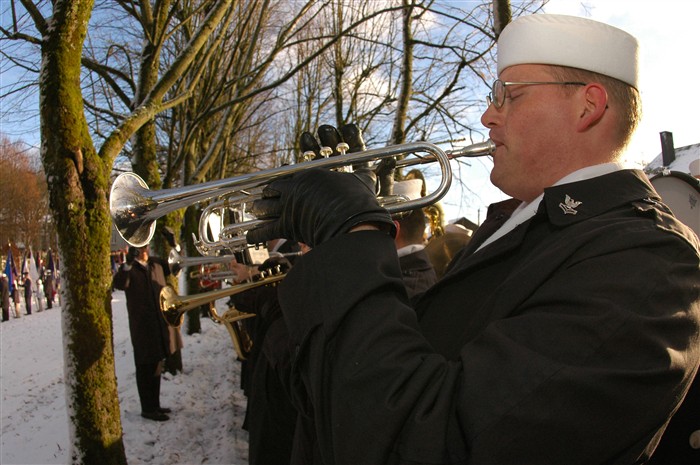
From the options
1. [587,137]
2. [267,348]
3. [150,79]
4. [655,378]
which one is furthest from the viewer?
[150,79]

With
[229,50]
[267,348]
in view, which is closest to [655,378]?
[267,348]

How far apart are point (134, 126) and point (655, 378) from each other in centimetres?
439

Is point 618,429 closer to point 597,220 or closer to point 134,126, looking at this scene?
point 597,220

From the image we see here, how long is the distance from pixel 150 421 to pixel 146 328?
1.08m

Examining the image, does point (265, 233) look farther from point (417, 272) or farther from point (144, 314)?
point (144, 314)

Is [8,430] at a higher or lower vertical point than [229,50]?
lower

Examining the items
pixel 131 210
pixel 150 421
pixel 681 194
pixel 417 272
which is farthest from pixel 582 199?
pixel 150 421

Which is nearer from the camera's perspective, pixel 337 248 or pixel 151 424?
pixel 337 248

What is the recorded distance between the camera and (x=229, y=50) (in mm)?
10961

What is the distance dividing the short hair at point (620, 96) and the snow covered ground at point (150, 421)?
4490 mm

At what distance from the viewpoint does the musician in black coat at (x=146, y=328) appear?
593cm

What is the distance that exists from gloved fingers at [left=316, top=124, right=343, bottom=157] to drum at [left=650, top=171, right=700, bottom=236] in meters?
1.43

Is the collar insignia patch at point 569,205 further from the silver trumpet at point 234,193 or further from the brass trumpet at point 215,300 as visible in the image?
the brass trumpet at point 215,300

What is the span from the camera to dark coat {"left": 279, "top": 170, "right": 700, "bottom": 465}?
920 mm
